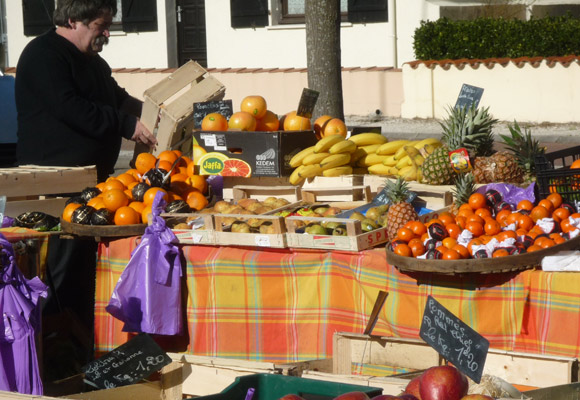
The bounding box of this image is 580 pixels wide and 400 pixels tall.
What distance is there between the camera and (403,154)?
5656 millimetres

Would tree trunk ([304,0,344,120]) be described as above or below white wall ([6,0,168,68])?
below

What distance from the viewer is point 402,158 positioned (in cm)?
566

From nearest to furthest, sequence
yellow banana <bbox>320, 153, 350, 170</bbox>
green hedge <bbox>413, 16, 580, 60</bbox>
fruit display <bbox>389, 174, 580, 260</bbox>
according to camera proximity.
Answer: fruit display <bbox>389, 174, 580, 260</bbox>, yellow banana <bbox>320, 153, 350, 170</bbox>, green hedge <bbox>413, 16, 580, 60</bbox>

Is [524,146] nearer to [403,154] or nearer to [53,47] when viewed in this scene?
[403,154]

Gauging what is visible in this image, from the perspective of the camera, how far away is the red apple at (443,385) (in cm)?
277

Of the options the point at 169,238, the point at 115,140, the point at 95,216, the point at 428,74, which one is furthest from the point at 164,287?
the point at 428,74

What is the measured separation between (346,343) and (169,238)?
3.98 ft

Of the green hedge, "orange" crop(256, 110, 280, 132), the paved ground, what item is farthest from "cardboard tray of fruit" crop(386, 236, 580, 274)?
the green hedge

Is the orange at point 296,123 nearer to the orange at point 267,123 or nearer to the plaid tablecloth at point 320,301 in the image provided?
the orange at point 267,123

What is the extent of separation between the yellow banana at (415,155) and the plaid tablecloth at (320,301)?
1.12 meters

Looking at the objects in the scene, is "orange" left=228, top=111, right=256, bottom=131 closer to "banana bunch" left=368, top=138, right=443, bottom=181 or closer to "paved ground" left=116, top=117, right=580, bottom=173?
"banana bunch" left=368, top=138, right=443, bottom=181

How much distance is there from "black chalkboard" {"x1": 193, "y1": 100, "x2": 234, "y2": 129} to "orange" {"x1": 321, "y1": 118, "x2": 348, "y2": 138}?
0.61 m

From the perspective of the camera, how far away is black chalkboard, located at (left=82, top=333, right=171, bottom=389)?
12.6 feet

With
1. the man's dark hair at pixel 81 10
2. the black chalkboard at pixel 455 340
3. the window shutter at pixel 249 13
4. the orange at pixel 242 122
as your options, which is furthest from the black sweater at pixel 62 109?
the window shutter at pixel 249 13
